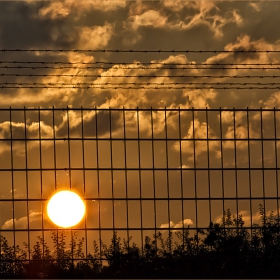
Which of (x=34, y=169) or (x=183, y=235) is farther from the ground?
(x=34, y=169)


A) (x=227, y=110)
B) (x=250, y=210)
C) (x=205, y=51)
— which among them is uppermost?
(x=205, y=51)

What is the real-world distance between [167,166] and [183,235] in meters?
1.90

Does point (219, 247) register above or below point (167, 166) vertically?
below

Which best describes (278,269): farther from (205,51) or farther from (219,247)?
(205,51)

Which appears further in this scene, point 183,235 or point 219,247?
point 219,247

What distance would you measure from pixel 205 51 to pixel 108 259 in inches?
242

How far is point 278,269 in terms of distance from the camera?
77.4 ft

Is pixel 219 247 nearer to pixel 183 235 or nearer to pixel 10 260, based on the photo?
pixel 183 235

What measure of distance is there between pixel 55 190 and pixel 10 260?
227 cm

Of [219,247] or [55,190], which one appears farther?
[219,247]

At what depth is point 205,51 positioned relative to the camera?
23.2 meters

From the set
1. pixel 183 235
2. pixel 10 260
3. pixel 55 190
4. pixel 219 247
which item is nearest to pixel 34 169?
pixel 55 190

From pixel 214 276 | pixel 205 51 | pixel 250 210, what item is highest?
pixel 205 51

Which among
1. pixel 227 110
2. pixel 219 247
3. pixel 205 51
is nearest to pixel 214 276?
pixel 219 247
